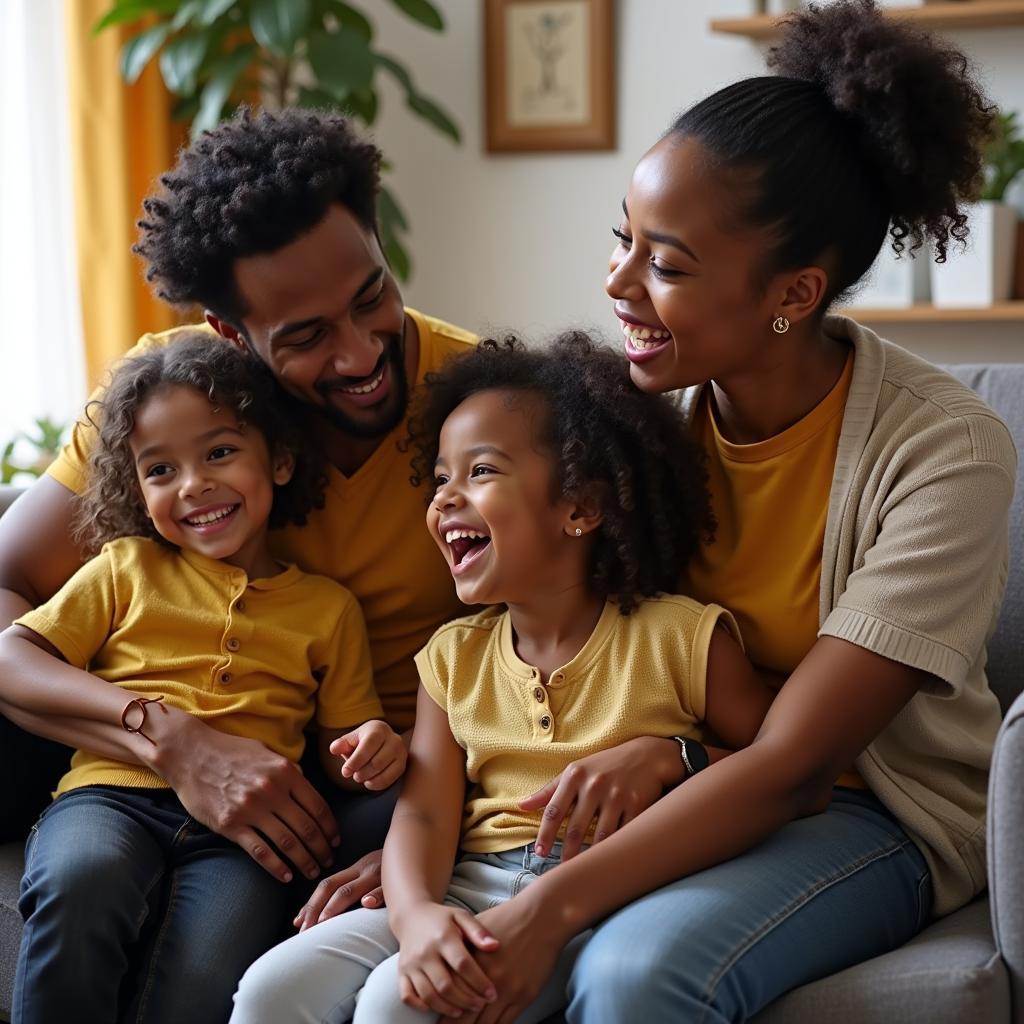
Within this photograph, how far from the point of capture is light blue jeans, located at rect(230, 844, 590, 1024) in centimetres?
132

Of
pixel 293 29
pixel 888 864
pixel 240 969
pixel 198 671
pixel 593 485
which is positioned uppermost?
pixel 293 29

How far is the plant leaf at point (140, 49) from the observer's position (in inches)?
119

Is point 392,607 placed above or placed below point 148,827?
above

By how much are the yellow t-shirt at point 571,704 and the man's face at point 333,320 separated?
0.39 metres

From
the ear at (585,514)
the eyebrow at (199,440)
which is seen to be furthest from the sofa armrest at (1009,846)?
the eyebrow at (199,440)

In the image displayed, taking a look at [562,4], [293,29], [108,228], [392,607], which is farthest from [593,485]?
[562,4]

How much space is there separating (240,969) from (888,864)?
2.21ft

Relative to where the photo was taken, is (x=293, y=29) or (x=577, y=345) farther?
(x=293, y=29)

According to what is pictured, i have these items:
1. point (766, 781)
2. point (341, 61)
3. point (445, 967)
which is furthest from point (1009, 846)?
→ point (341, 61)

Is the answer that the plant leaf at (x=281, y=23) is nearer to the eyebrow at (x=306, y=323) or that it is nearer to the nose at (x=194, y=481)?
the eyebrow at (x=306, y=323)

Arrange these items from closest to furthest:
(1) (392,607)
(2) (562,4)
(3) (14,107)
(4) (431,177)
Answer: (1) (392,607)
(3) (14,107)
(2) (562,4)
(4) (431,177)

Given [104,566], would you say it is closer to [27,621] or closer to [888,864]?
[27,621]

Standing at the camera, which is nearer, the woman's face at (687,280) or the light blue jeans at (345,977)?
the light blue jeans at (345,977)

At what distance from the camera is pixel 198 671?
1703 mm
